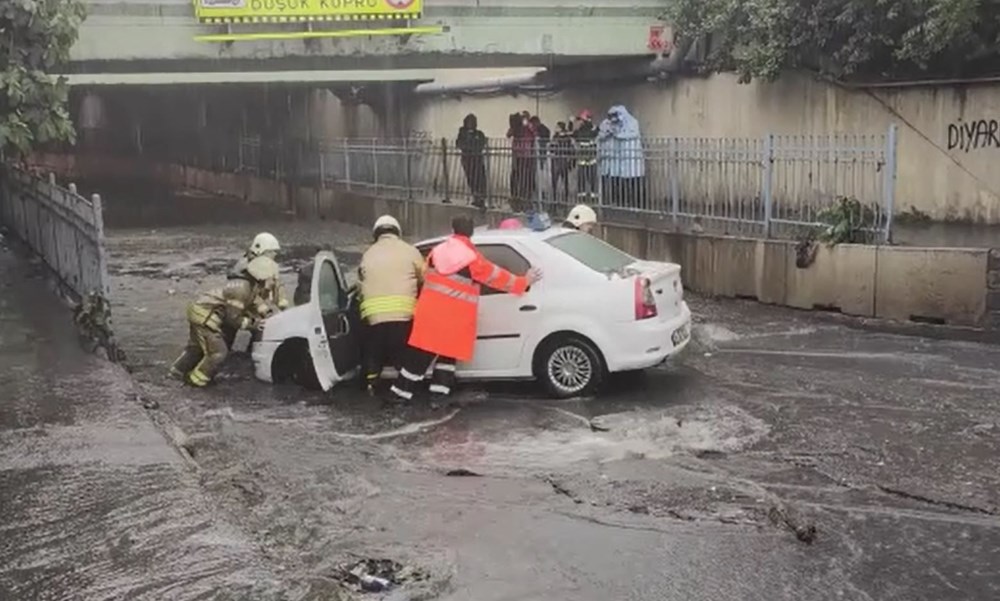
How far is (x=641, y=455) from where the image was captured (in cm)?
713

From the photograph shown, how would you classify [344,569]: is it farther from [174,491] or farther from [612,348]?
[612,348]

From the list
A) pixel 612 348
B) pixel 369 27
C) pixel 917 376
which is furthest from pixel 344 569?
pixel 369 27

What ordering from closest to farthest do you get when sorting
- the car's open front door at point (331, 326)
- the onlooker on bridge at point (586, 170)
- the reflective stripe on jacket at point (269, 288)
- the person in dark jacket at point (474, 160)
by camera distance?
1. the car's open front door at point (331, 326)
2. the reflective stripe on jacket at point (269, 288)
3. the onlooker on bridge at point (586, 170)
4. the person in dark jacket at point (474, 160)

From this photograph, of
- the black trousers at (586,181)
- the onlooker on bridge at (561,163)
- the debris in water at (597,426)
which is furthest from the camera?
the onlooker on bridge at (561,163)

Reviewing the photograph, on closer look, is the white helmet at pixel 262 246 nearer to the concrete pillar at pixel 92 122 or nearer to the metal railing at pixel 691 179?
the metal railing at pixel 691 179

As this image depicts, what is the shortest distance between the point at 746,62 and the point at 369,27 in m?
6.18

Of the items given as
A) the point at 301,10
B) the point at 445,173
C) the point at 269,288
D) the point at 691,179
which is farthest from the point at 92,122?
the point at 269,288

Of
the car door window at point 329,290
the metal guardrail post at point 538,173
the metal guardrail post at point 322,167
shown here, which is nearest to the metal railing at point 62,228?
the car door window at point 329,290

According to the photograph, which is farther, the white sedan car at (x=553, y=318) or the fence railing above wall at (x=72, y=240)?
the fence railing above wall at (x=72, y=240)

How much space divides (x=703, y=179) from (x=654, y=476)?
753 centimetres

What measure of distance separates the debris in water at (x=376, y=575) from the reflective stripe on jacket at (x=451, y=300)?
136 inches

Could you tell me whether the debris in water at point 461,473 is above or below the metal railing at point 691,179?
below

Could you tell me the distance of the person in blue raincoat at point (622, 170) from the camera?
14812mm

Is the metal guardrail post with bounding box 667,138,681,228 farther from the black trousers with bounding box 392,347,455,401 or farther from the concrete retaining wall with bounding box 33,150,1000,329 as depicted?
the black trousers with bounding box 392,347,455,401
